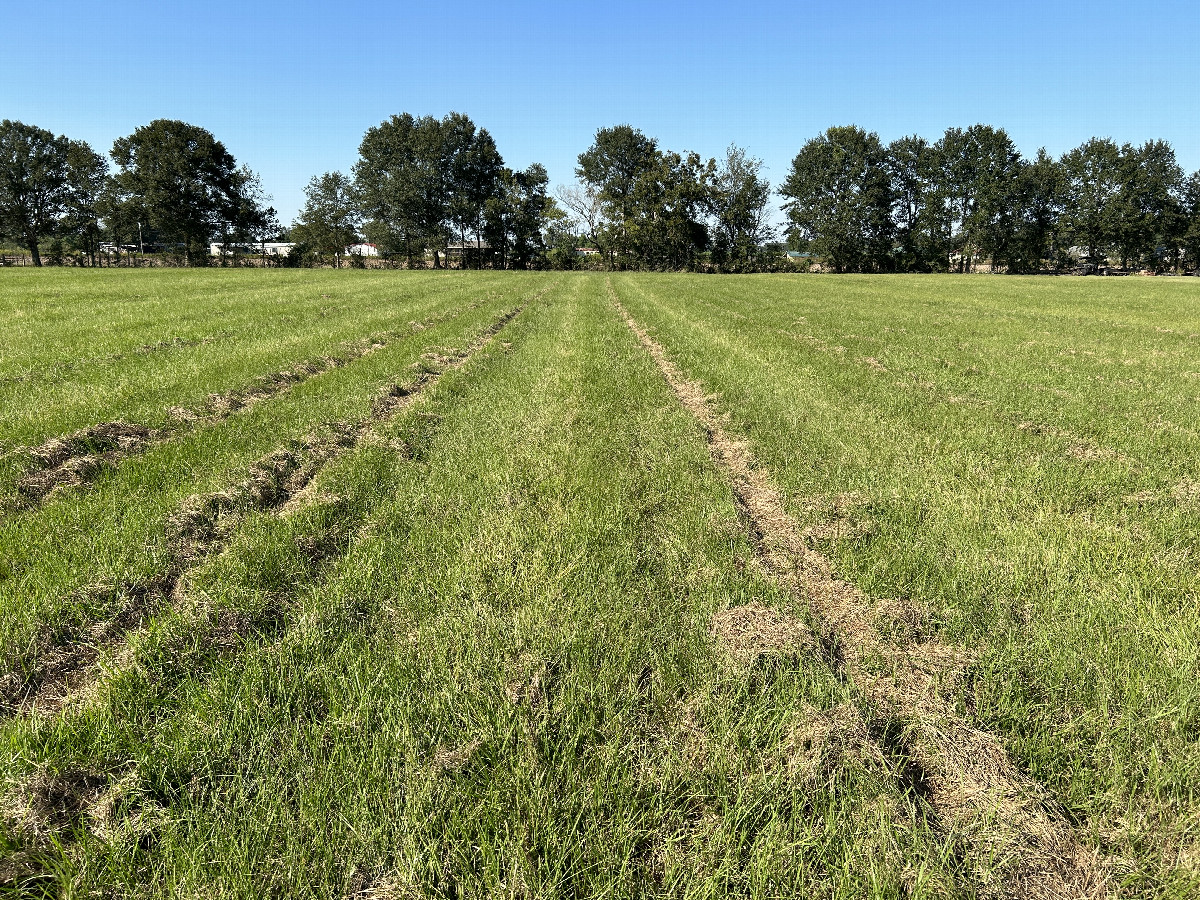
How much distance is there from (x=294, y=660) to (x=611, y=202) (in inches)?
3553

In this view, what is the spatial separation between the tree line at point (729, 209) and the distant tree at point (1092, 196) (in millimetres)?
224

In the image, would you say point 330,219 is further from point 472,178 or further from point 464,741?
point 464,741

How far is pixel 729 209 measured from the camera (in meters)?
81.2

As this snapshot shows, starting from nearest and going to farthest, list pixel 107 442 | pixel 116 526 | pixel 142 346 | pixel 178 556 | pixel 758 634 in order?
pixel 758 634 → pixel 178 556 → pixel 116 526 → pixel 107 442 → pixel 142 346

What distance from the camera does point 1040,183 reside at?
8362 cm

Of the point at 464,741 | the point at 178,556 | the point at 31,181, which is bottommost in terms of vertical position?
the point at 464,741

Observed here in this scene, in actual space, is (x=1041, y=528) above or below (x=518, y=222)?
below

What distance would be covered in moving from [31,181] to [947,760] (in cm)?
10214

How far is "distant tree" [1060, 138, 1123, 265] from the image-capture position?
8306 cm

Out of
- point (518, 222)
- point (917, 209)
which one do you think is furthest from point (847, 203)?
point (518, 222)

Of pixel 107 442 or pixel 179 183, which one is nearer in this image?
pixel 107 442

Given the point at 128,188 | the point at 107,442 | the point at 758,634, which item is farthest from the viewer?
the point at 128,188

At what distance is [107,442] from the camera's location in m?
6.15

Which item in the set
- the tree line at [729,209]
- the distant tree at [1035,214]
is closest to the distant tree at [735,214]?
→ the tree line at [729,209]
